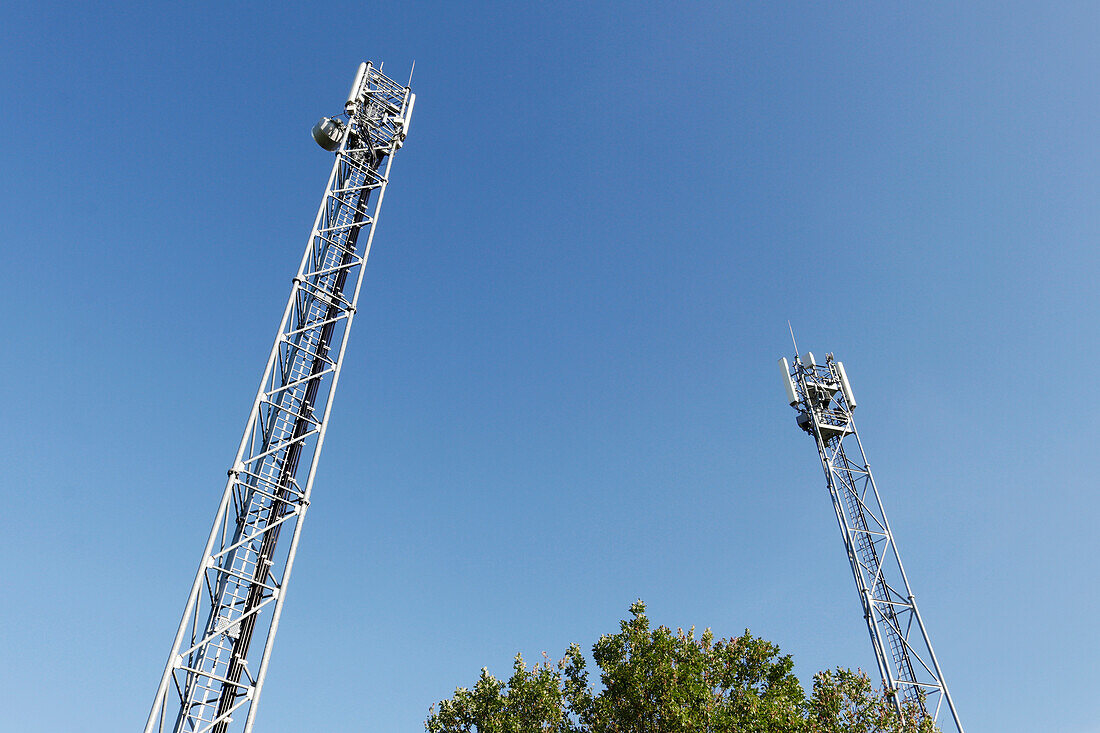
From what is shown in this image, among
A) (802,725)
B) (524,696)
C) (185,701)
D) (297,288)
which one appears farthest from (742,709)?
(297,288)

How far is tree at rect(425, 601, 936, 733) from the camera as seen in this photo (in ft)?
66.4

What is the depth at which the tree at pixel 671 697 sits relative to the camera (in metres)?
20.2

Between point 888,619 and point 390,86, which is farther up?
point 390,86

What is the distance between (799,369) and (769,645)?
20781 mm

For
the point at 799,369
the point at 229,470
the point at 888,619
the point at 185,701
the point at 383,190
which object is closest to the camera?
the point at 185,701

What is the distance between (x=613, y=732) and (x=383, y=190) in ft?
68.0

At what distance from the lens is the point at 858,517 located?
36469mm

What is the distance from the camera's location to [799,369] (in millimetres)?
41500

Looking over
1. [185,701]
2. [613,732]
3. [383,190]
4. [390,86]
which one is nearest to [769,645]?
[613,732]

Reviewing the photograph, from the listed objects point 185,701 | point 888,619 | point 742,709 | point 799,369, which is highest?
point 799,369

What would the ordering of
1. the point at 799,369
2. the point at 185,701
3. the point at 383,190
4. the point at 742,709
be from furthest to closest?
1. the point at 799,369
2. the point at 383,190
3. the point at 742,709
4. the point at 185,701

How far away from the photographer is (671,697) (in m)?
22.3

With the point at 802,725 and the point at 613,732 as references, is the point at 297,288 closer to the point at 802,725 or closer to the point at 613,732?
the point at 613,732

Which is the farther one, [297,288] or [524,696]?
[524,696]
